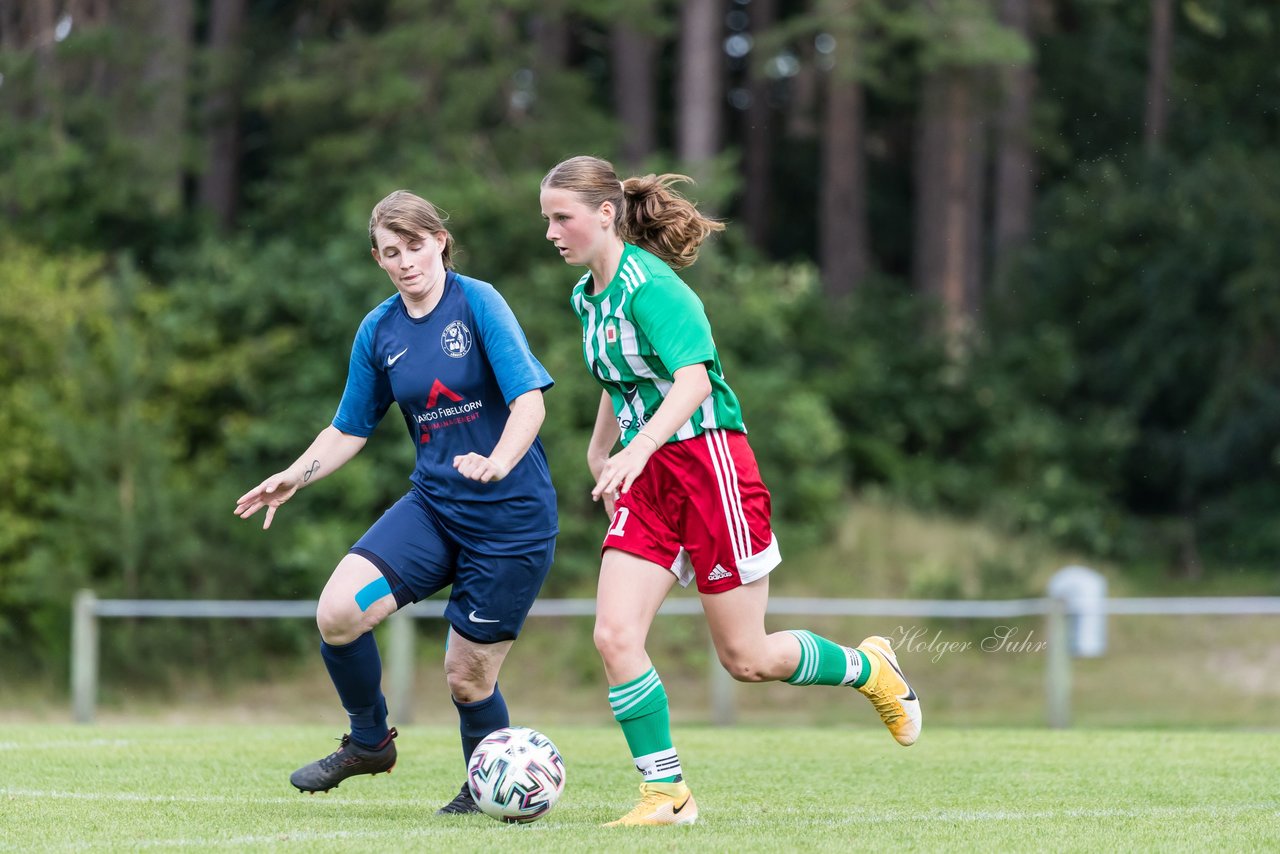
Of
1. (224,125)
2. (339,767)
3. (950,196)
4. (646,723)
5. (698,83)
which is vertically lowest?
(339,767)

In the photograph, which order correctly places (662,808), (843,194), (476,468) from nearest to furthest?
(476,468) < (662,808) < (843,194)

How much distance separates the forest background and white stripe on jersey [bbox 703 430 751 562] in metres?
11.8

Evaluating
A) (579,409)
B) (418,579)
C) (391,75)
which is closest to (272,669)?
(579,409)

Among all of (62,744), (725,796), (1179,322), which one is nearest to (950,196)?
(1179,322)

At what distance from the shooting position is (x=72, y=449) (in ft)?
57.2

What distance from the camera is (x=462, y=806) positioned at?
5457 mm

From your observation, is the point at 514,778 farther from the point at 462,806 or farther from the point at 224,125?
the point at 224,125

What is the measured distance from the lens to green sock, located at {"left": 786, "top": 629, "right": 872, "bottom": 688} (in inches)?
212

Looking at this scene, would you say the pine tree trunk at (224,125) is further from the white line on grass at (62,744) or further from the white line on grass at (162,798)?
the white line on grass at (162,798)

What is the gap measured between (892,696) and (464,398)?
69.7 inches

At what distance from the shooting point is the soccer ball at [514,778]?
5.07m

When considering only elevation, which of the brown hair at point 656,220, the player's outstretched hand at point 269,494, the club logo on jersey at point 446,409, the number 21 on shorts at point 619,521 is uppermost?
the brown hair at point 656,220

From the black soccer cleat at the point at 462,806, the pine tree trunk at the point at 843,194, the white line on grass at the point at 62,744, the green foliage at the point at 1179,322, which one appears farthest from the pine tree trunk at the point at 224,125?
the black soccer cleat at the point at 462,806

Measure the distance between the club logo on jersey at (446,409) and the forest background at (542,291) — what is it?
37.2 feet
